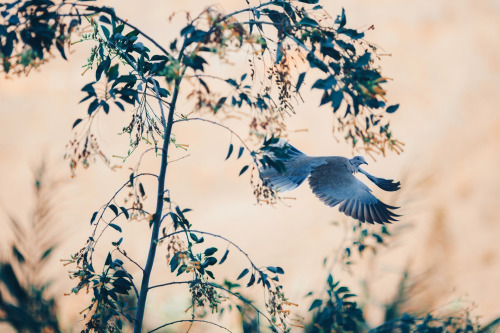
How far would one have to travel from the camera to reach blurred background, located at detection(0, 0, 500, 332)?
4.19m

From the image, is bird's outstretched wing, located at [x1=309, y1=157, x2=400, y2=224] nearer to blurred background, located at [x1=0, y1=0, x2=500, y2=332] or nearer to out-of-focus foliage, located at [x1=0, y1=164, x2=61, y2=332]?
out-of-focus foliage, located at [x1=0, y1=164, x2=61, y2=332]

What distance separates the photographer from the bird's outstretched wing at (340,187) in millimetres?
2292

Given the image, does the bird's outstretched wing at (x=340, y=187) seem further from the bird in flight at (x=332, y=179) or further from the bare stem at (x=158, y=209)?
the bare stem at (x=158, y=209)

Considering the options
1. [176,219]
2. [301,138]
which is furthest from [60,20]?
[301,138]

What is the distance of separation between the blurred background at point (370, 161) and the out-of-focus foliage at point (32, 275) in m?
2.27

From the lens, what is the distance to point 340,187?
2355 millimetres

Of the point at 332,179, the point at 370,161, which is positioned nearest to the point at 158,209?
the point at 332,179

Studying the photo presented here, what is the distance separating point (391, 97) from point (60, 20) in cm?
399

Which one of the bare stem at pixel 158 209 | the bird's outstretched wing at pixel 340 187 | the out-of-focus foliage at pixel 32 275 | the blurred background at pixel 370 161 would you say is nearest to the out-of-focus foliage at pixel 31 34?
the bare stem at pixel 158 209

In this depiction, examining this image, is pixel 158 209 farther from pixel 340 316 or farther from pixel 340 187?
pixel 340 187

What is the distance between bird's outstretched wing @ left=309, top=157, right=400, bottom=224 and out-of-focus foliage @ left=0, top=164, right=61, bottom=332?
111cm

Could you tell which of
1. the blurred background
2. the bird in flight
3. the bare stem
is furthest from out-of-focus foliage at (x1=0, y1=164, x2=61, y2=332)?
the blurred background

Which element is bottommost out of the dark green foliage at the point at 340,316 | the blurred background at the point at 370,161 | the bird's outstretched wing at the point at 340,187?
the dark green foliage at the point at 340,316

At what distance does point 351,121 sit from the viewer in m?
1.25
